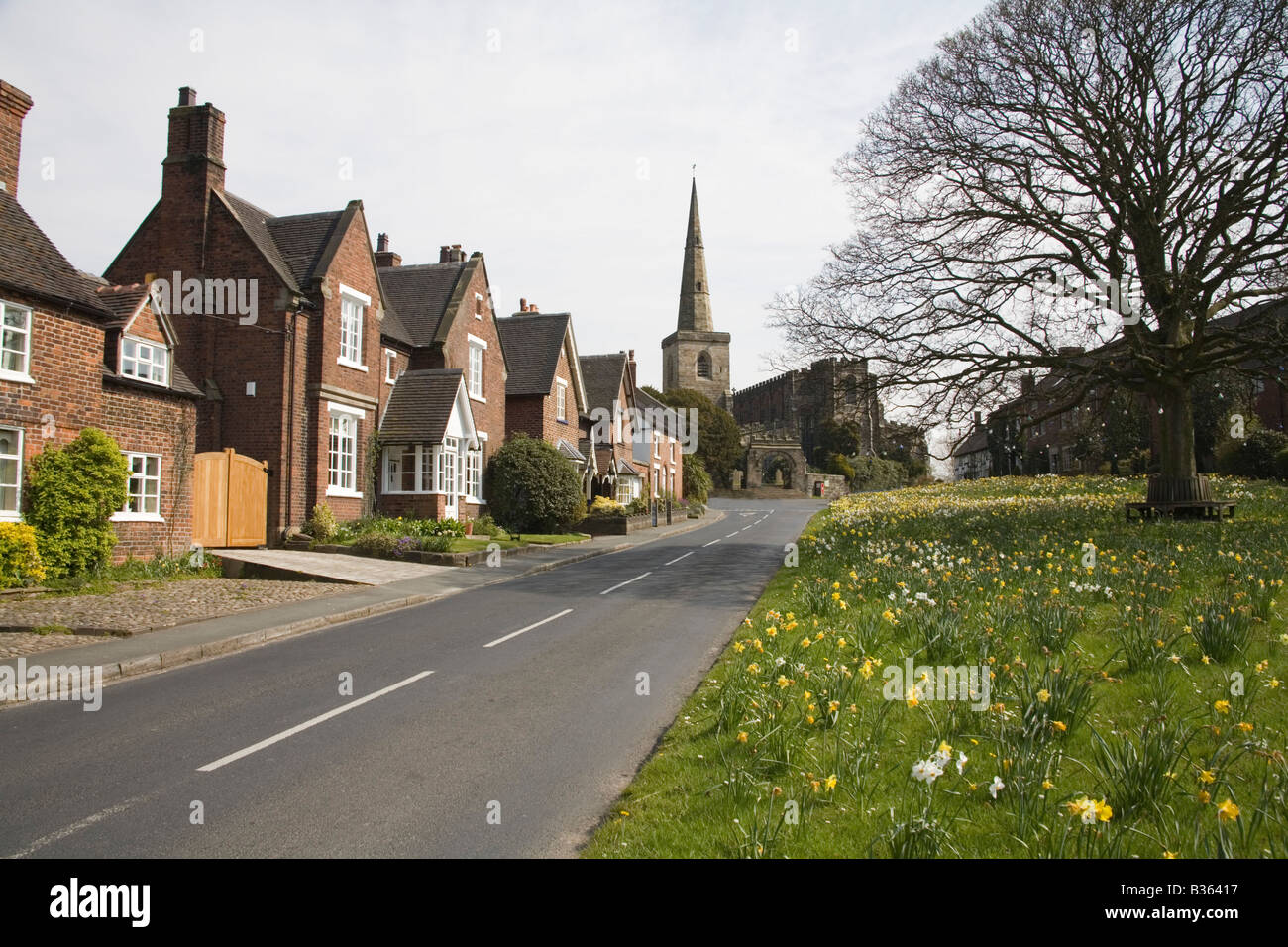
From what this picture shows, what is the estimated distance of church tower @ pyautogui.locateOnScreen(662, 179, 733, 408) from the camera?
10494 centimetres

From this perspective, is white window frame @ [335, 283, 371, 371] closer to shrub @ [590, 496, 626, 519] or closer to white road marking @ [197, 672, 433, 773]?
shrub @ [590, 496, 626, 519]

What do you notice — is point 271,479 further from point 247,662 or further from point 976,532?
point 976,532

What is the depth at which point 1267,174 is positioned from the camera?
18250mm

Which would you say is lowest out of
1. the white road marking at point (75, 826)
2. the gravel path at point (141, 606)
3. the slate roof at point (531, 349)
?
the white road marking at point (75, 826)

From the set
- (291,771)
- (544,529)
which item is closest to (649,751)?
(291,771)

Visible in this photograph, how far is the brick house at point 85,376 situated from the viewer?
15.6 metres

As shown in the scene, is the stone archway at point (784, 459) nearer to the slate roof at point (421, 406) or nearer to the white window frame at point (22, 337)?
the slate roof at point (421, 406)

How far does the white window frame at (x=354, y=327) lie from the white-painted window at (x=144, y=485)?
6.44 metres

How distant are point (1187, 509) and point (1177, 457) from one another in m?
1.47

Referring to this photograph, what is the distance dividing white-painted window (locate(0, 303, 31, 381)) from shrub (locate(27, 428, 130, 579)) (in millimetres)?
1497

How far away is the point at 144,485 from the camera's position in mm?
18859

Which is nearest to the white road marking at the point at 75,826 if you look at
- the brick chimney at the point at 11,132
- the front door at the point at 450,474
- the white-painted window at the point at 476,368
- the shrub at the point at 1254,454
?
the brick chimney at the point at 11,132
